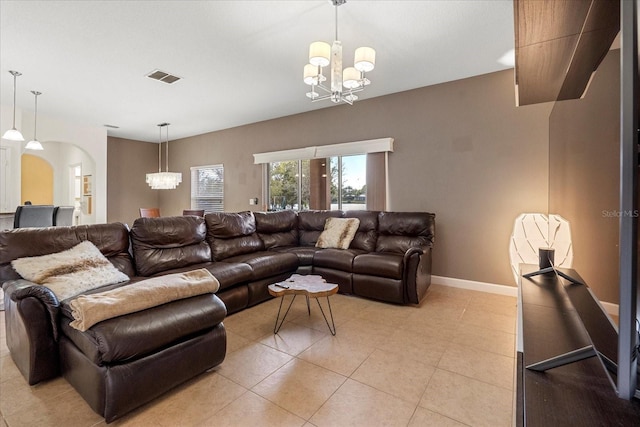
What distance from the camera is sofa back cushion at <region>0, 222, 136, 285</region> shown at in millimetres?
2172

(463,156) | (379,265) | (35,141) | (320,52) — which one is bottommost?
(379,265)

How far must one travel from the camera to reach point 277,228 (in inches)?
175

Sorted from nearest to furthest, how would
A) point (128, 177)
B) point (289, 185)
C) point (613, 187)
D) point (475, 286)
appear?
point (613, 187), point (475, 286), point (289, 185), point (128, 177)

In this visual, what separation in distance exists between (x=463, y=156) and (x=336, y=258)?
217 cm

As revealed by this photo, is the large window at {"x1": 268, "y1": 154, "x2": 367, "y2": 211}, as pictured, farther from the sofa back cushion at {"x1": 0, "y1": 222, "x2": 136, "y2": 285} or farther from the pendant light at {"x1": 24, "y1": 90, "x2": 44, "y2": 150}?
the pendant light at {"x1": 24, "y1": 90, "x2": 44, "y2": 150}

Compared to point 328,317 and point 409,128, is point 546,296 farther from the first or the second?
point 409,128

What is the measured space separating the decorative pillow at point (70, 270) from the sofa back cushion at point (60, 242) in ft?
0.29

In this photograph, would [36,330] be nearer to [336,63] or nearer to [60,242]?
[60,242]

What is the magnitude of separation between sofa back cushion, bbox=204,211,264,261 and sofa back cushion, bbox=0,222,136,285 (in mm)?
898

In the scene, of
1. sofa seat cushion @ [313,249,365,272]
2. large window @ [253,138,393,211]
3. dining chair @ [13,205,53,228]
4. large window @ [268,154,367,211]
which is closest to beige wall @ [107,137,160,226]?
dining chair @ [13,205,53,228]

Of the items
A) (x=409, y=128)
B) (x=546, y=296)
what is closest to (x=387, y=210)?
(x=409, y=128)

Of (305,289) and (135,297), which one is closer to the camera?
(135,297)

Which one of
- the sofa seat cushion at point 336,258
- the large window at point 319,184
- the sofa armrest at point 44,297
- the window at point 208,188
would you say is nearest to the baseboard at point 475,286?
the sofa seat cushion at point 336,258

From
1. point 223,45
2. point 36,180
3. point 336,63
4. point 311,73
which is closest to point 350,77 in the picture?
point 336,63
